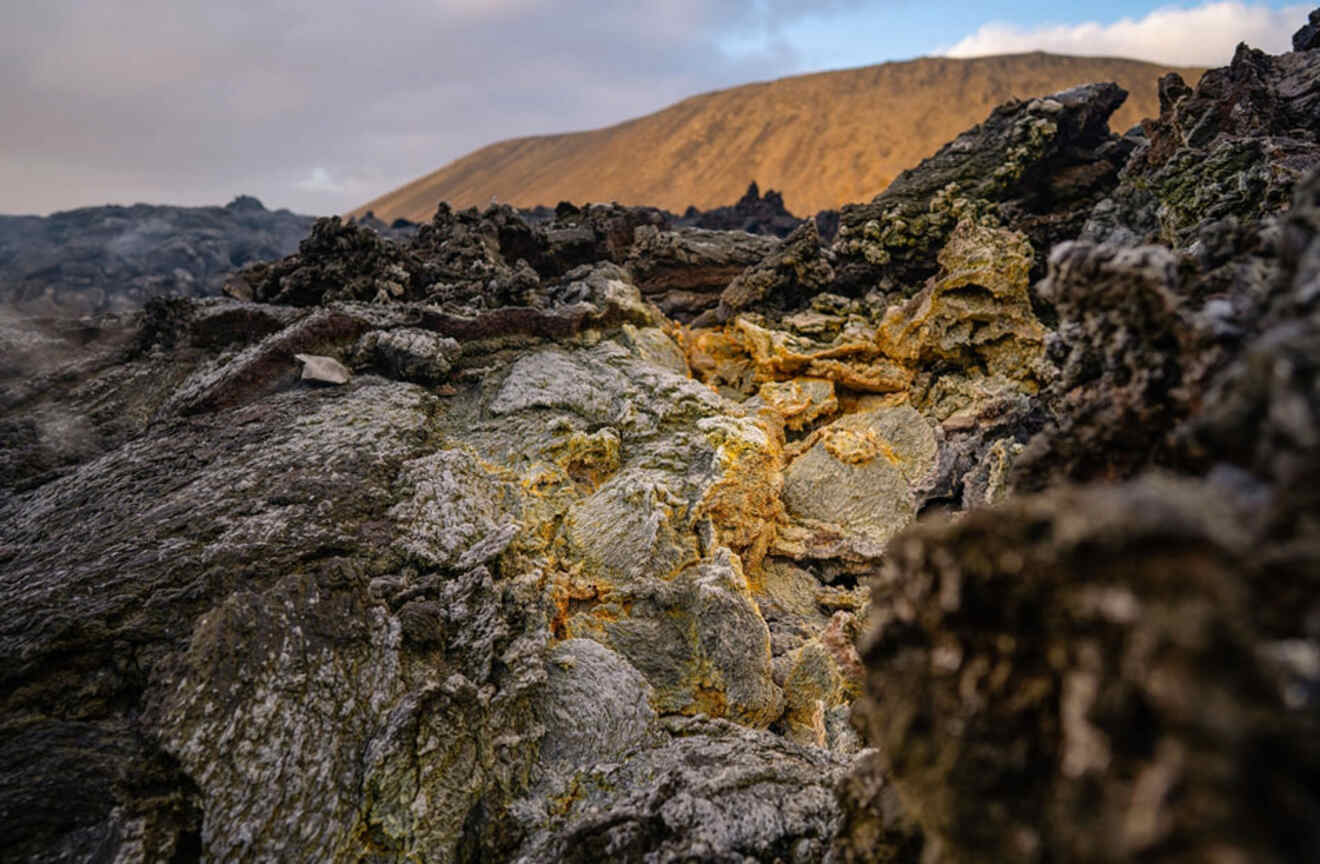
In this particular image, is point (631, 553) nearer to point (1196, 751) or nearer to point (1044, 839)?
point (1044, 839)

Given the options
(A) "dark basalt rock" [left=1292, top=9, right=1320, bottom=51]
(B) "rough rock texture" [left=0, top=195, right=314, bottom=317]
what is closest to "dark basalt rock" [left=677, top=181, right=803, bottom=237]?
(A) "dark basalt rock" [left=1292, top=9, right=1320, bottom=51]

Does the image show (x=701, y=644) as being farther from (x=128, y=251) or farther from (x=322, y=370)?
(x=128, y=251)

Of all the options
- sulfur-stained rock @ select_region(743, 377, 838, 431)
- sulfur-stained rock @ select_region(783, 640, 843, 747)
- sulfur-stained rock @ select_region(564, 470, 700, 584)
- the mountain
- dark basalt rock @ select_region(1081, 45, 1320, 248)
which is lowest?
sulfur-stained rock @ select_region(783, 640, 843, 747)

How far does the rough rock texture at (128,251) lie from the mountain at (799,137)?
2470 centimetres

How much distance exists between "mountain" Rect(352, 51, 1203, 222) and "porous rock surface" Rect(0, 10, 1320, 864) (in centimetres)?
3600

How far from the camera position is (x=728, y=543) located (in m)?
5.40

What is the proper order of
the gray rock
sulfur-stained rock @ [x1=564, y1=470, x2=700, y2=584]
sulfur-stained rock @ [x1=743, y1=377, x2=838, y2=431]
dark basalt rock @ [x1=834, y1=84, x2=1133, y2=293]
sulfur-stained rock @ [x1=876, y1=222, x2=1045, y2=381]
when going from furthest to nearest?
dark basalt rock @ [x1=834, y1=84, x2=1133, y2=293] < sulfur-stained rock @ [x1=743, y1=377, x2=838, y2=431] < sulfur-stained rock @ [x1=876, y1=222, x2=1045, y2=381] < the gray rock < sulfur-stained rock @ [x1=564, y1=470, x2=700, y2=584]

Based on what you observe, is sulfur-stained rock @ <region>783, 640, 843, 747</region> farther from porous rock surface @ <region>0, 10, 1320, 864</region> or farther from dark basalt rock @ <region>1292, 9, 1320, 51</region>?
dark basalt rock @ <region>1292, 9, 1320, 51</region>

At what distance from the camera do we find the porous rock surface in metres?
1.07

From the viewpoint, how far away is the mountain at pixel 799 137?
1890 inches

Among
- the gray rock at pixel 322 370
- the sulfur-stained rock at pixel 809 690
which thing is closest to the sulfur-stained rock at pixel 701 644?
the sulfur-stained rock at pixel 809 690

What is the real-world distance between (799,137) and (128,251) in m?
50.3

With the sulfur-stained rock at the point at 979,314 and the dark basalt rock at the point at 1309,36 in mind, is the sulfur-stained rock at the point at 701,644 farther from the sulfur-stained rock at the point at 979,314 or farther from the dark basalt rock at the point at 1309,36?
the dark basalt rock at the point at 1309,36

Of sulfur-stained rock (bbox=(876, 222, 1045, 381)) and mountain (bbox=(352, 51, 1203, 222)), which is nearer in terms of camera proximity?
sulfur-stained rock (bbox=(876, 222, 1045, 381))
